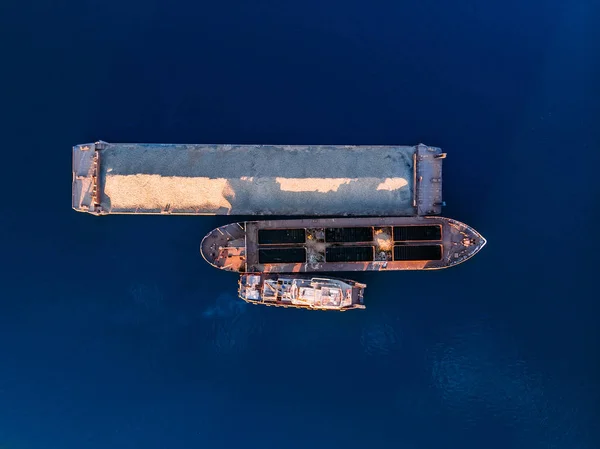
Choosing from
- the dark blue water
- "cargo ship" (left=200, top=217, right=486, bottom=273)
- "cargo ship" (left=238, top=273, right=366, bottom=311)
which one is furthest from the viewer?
the dark blue water

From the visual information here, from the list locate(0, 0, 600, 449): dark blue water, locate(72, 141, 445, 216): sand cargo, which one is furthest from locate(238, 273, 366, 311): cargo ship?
locate(72, 141, 445, 216): sand cargo

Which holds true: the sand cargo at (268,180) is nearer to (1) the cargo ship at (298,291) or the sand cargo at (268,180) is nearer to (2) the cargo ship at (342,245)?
(2) the cargo ship at (342,245)

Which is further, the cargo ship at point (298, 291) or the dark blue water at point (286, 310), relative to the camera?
the dark blue water at point (286, 310)

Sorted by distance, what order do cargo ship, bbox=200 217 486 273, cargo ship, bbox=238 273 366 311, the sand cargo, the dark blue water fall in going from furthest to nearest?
the dark blue water
the sand cargo
cargo ship, bbox=200 217 486 273
cargo ship, bbox=238 273 366 311

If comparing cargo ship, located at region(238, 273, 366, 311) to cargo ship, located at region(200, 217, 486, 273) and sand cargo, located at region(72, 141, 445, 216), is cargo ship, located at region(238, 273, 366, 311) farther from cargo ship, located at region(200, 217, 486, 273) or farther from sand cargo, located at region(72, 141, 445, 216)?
sand cargo, located at region(72, 141, 445, 216)

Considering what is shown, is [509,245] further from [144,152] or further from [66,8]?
[66,8]

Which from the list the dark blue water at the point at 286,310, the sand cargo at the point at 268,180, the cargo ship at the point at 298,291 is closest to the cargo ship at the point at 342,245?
the cargo ship at the point at 298,291

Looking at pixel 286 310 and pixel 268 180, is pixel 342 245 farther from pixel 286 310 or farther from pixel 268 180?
pixel 268 180
